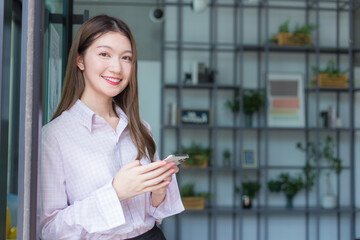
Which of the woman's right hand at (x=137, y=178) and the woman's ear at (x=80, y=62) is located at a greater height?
the woman's ear at (x=80, y=62)

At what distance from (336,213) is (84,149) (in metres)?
5.07

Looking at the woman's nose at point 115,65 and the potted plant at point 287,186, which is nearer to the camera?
the woman's nose at point 115,65

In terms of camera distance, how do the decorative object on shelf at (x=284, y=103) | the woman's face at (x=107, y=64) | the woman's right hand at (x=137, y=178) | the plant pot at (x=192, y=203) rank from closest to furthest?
1. the woman's right hand at (x=137, y=178)
2. the woman's face at (x=107, y=64)
3. the plant pot at (x=192, y=203)
4. the decorative object on shelf at (x=284, y=103)

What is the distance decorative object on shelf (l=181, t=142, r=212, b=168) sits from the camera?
202 inches

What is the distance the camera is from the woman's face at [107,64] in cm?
122

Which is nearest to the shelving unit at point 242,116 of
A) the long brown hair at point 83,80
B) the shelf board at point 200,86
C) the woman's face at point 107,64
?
the shelf board at point 200,86

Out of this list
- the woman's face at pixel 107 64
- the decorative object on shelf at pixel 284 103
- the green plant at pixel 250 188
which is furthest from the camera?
the decorative object on shelf at pixel 284 103

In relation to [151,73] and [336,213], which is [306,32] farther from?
[336,213]

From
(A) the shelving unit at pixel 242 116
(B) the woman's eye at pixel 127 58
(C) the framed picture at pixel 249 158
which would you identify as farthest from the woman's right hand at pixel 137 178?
(C) the framed picture at pixel 249 158

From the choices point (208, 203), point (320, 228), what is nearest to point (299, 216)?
point (320, 228)

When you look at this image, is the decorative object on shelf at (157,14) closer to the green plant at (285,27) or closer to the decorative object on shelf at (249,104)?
the decorative object on shelf at (249,104)

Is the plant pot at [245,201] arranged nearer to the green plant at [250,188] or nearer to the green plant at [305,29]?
the green plant at [250,188]

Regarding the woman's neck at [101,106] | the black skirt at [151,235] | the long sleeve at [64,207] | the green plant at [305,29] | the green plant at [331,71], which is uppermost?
the green plant at [305,29]

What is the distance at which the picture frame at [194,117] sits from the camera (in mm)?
5277
